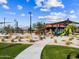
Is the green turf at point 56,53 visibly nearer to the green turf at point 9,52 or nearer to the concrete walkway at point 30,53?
the concrete walkway at point 30,53

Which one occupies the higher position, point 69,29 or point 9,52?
point 69,29

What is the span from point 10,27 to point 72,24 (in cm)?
3109

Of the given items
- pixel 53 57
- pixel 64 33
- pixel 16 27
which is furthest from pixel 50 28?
pixel 53 57

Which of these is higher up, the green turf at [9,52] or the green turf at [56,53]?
the green turf at [9,52]

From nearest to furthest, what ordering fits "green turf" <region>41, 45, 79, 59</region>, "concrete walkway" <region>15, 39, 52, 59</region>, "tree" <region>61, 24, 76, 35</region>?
"concrete walkway" <region>15, 39, 52, 59</region> → "green turf" <region>41, 45, 79, 59</region> → "tree" <region>61, 24, 76, 35</region>

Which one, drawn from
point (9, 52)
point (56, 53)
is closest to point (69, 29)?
point (56, 53)

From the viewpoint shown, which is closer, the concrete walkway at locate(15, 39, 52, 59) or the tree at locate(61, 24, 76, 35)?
the concrete walkway at locate(15, 39, 52, 59)

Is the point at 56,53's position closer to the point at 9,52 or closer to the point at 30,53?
the point at 30,53

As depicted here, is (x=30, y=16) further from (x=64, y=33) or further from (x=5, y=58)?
(x=5, y=58)

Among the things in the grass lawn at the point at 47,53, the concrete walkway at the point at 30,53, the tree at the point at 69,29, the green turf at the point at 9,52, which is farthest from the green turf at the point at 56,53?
the tree at the point at 69,29

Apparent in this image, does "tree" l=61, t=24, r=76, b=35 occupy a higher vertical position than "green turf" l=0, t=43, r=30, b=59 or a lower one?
higher

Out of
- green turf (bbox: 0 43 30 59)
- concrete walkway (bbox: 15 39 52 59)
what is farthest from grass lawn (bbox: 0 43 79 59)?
concrete walkway (bbox: 15 39 52 59)

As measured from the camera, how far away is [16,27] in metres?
61.8

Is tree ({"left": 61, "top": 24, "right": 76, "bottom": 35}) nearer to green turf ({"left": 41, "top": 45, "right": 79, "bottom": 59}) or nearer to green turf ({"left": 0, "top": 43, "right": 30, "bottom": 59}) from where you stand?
green turf ({"left": 41, "top": 45, "right": 79, "bottom": 59})
